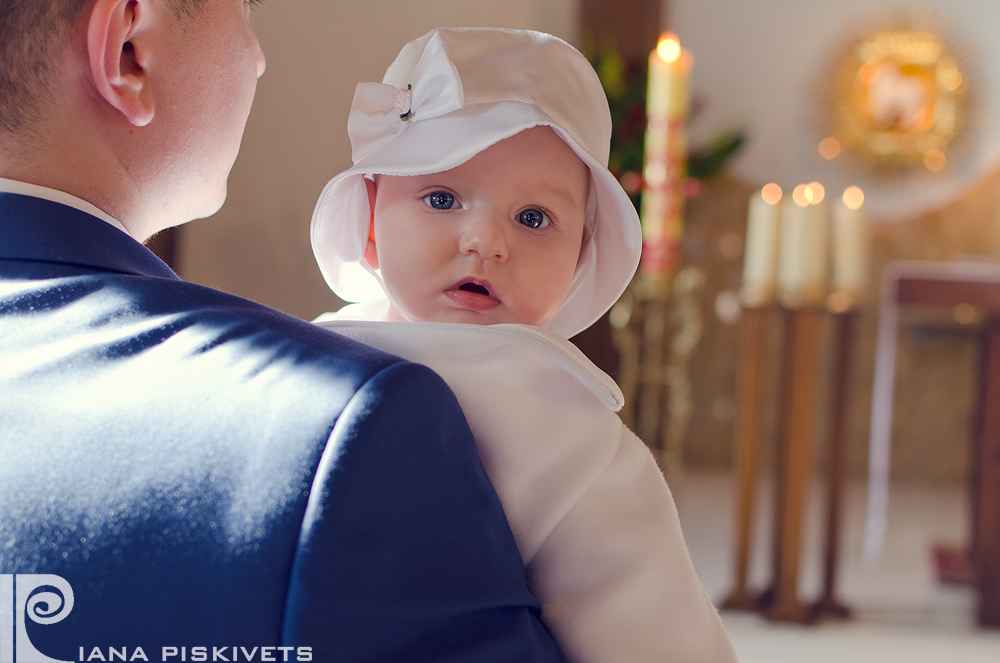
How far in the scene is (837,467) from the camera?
2594mm

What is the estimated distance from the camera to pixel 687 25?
4.45 m

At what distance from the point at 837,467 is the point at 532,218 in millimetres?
2048

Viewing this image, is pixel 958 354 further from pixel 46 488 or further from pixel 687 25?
pixel 46 488

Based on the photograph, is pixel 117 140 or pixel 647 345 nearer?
pixel 117 140

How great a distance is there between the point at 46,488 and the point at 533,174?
20.1 inches

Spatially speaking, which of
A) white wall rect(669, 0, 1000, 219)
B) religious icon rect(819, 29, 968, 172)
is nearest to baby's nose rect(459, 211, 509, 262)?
white wall rect(669, 0, 1000, 219)

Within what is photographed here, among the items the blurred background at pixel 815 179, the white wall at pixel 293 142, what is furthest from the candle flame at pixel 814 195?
the blurred background at pixel 815 179

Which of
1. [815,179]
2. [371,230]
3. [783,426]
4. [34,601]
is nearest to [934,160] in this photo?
[815,179]

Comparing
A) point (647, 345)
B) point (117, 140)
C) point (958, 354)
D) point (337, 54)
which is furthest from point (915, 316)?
point (117, 140)

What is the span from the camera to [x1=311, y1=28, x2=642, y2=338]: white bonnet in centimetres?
80

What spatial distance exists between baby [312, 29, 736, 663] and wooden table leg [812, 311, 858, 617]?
5.61 feet

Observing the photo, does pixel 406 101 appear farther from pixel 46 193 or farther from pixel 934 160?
pixel 934 160

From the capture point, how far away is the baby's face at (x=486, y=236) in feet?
2.67

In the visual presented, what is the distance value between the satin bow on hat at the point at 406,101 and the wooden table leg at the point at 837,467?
1893 millimetres
